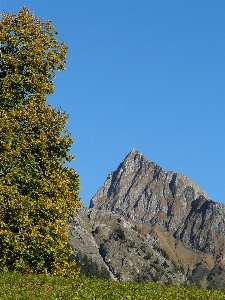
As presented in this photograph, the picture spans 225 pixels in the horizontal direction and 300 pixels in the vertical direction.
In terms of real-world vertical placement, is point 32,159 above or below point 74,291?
above

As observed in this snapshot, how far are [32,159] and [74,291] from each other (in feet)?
53.2

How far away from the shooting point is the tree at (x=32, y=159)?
1467 inches

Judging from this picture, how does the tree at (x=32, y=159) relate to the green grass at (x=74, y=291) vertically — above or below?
above

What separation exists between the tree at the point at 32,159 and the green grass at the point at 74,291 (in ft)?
18.7

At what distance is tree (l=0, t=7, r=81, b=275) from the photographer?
37.2 metres

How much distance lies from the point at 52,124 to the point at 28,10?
1238cm

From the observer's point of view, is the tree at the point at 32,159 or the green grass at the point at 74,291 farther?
the tree at the point at 32,159

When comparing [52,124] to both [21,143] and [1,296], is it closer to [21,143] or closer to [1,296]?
[21,143]

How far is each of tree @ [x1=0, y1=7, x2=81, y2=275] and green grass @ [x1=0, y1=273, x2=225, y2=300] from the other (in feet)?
18.7

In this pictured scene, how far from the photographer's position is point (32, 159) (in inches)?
1571

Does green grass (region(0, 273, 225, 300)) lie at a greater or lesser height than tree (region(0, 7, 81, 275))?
lesser

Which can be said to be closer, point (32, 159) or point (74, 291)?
point (74, 291)

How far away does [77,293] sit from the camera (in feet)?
82.0

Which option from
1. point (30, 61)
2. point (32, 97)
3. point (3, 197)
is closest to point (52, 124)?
point (32, 97)
